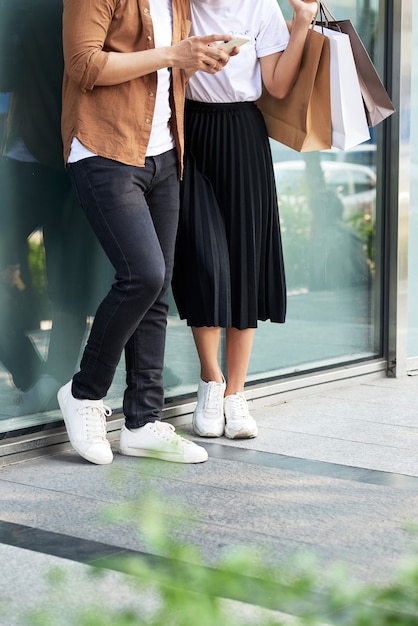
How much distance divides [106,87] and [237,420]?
1398mm

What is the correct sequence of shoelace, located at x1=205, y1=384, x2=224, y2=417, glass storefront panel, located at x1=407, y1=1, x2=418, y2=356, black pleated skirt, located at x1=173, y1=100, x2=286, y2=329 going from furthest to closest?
glass storefront panel, located at x1=407, y1=1, x2=418, y2=356 → shoelace, located at x1=205, y1=384, x2=224, y2=417 → black pleated skirt, located at x1=173, y1=100, x2=286, y2=329

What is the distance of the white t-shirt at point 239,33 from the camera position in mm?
3555

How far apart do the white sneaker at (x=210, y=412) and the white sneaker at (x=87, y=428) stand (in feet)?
1.79

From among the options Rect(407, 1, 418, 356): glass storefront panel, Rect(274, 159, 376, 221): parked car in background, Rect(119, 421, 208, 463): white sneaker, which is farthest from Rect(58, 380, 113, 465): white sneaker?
Rect(407, 1, 418, 356): glass storefront panel

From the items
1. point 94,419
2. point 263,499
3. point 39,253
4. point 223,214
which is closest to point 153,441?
point 94,419

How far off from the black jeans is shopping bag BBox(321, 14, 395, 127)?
972 millimetres

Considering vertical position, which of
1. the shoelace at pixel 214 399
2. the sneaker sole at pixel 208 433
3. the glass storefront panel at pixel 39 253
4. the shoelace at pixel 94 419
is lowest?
the sneaker sole at pixel 208 433

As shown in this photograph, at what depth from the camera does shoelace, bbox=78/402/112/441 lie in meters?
3.28

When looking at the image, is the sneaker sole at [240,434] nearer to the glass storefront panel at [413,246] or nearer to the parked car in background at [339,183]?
the parked car in background at [339,183]

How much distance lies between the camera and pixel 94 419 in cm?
330

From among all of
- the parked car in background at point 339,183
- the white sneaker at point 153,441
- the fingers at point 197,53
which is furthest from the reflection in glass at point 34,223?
the parked car in background at point 339,183

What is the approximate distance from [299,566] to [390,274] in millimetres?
4780

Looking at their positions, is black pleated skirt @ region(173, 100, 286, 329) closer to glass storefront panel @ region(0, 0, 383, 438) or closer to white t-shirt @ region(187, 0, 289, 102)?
white t-shirt @ region(187, 0, 289, 102)

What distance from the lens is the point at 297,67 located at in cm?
368
